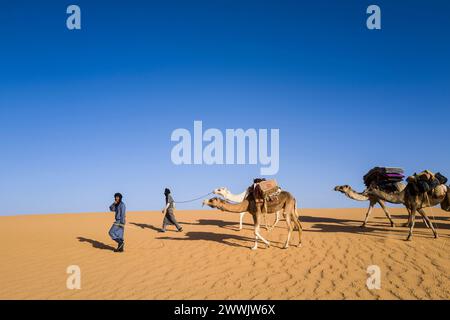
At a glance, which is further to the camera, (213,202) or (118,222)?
(118,222)

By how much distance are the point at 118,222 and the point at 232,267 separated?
5.21m

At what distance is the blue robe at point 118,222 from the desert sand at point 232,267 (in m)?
0.74

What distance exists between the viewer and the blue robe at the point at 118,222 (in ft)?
43.0

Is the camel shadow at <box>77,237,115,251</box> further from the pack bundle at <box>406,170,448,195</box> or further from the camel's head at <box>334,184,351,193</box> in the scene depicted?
the pack bundle at <box>406,170,448,195</box>

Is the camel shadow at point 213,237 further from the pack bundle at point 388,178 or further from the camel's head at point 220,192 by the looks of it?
the pack bundle at point 388,178

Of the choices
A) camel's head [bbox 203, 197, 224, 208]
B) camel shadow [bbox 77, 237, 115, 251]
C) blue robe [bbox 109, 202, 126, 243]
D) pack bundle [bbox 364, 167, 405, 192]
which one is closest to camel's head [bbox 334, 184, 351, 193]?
pack bundle [bbox 364, 167, 405, 192]

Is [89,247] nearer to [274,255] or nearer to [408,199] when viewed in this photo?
[274,255]

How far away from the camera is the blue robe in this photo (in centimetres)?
1310

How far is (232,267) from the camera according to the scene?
10.6 m

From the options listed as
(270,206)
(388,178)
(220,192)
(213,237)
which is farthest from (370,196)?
(213,237)

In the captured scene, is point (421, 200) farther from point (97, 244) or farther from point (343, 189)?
point (97, 244)

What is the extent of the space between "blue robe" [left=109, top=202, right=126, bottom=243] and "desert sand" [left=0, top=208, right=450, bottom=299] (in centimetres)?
74

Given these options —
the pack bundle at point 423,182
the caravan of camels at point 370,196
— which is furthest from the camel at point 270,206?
the pack bundle at point 423,182
